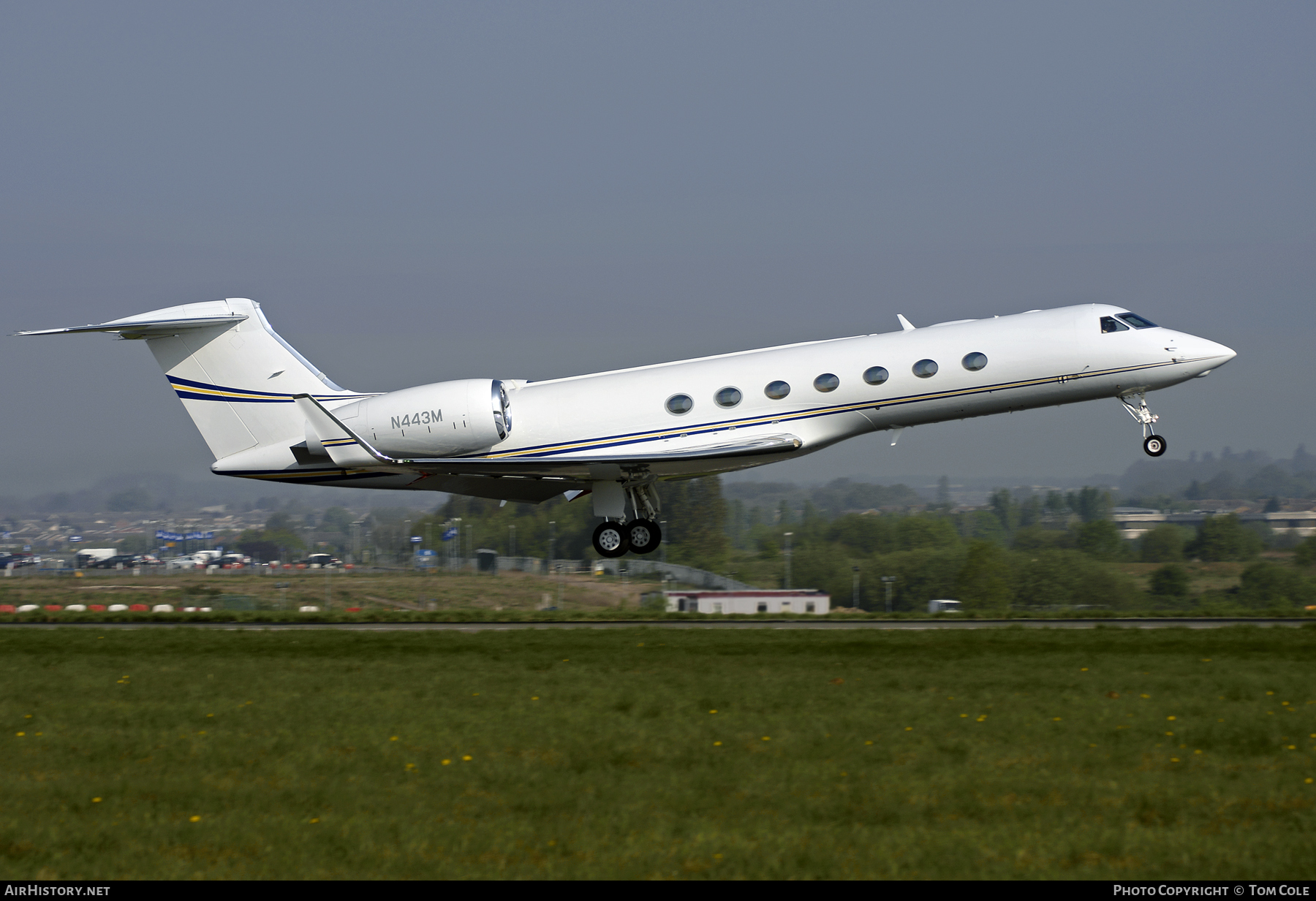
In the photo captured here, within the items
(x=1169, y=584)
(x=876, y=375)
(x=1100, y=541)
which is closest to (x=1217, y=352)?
(x=876, y=375)

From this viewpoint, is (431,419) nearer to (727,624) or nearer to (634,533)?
Answer: (634,533)

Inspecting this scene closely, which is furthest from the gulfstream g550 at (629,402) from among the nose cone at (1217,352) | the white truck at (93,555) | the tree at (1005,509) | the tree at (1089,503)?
the tree at (1005,509)

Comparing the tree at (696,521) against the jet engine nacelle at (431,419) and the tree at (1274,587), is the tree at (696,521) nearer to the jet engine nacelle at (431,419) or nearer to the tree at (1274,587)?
the tree at (1274,587)

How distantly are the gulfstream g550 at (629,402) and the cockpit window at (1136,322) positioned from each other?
0.11 feet

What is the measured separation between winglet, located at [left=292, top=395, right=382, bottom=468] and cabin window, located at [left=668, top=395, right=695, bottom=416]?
5444 mm

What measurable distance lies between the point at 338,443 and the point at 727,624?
8.69 metres

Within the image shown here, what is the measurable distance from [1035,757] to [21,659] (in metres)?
15.2

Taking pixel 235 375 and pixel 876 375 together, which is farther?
pixel 235 375

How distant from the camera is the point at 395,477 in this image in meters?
24.2

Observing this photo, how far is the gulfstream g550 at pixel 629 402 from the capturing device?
20.5 meters

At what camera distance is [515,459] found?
22.6 metres

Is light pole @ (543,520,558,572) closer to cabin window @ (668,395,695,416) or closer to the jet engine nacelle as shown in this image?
the jet engine nacelle
